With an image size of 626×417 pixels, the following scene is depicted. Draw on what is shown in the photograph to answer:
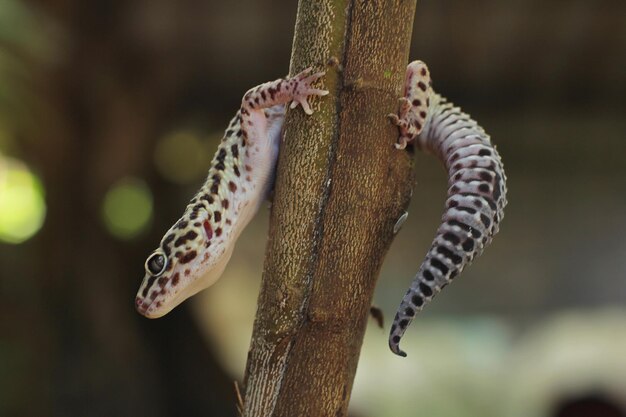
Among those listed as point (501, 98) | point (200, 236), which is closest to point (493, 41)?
point (501, 98)

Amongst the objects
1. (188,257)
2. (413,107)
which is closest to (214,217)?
(188,257)

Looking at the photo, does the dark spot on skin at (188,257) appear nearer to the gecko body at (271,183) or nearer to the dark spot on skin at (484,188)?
the gecko body at (271,183)

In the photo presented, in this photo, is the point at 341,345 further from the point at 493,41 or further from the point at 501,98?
the point at 501,98

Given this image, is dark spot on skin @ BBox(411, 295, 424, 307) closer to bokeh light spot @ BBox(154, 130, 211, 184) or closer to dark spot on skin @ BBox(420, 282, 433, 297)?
dark spot on skin @ BBox(420, 282, 433, 297)

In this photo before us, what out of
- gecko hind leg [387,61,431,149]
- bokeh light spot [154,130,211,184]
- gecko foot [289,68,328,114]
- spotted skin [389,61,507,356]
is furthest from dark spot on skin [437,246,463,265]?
bokeh light spot [154,130,211,184]

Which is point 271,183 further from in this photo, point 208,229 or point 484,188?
point 484,188

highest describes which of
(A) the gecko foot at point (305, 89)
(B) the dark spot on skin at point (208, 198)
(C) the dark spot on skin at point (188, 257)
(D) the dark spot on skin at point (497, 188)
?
(A) the gecko foot at point (305, 89)

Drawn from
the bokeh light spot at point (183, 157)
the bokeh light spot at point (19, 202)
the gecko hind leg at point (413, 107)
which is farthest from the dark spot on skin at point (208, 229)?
the bokeh light spot at point (183, 157)
